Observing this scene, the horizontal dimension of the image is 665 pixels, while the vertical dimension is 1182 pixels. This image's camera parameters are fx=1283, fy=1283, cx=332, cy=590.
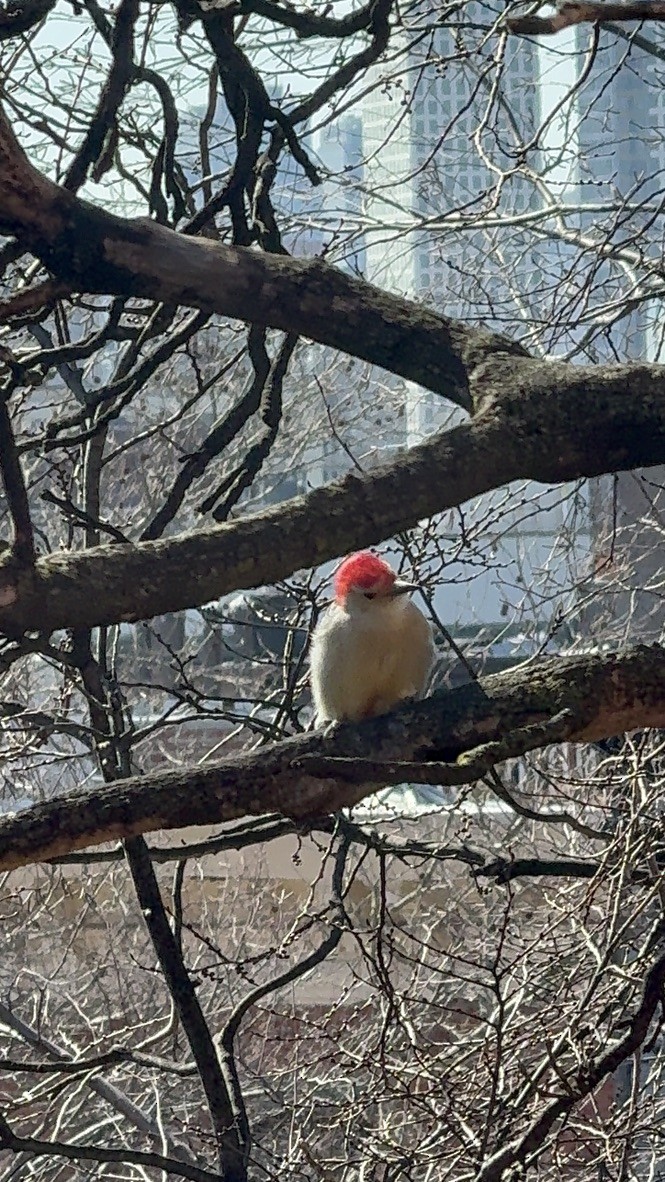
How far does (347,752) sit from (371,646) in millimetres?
1189

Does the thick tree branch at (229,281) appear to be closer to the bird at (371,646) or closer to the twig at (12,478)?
the twig at (12,478)

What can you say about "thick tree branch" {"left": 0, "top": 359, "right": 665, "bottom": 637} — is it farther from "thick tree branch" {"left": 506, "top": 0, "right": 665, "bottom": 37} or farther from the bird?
the bird

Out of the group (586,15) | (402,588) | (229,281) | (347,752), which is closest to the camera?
(347,752)

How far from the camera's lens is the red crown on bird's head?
11.1 feet

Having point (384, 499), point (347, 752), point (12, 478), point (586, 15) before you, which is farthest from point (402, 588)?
point (12, 478)

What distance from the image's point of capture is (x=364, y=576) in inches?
134

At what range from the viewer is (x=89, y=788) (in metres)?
2.06

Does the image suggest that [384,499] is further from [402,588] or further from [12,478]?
[402,588]

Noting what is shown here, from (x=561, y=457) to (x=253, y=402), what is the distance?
1178 millimetres

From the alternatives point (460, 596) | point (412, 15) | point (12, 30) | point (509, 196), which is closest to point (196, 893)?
point (460, 596)

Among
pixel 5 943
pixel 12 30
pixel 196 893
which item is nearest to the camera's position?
pixel 12 30

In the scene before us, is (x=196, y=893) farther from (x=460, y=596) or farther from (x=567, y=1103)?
(x=567, y=1103)

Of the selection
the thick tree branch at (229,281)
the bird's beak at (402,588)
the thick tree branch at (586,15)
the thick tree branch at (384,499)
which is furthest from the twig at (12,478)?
the bird's beak at (402,588)

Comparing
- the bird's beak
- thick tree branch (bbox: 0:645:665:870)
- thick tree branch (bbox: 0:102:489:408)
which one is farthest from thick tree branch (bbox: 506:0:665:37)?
the bird's beak
